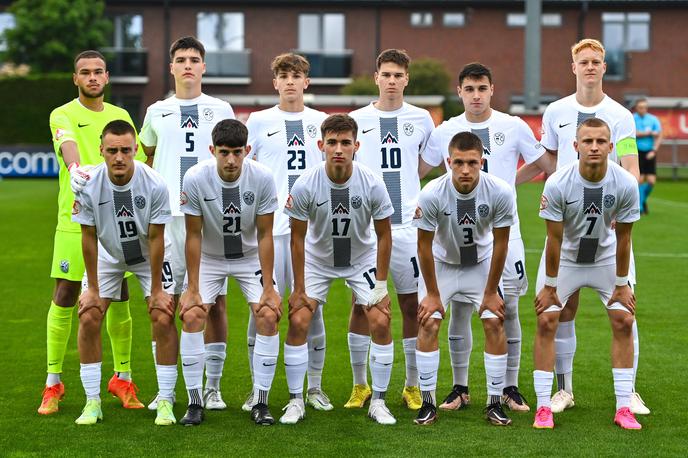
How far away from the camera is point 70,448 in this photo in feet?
19.1

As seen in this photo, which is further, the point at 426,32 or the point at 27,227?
the point at 426,32

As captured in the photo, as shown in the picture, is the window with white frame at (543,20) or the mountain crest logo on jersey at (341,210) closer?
the mountain crest logo on jersey at (341,210)

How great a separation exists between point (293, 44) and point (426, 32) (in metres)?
4.82

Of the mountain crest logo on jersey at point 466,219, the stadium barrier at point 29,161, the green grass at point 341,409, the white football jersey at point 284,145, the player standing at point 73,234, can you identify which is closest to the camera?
the green grass at point 341,409

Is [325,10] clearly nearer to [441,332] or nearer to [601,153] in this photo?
[441,332]

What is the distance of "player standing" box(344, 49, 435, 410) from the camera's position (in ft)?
22.8

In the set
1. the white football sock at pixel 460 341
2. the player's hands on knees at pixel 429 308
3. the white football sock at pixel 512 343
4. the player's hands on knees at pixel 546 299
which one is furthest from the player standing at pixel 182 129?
the player's hands on knees at pixel 546 299

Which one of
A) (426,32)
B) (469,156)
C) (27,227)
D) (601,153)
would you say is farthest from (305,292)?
(426,32)

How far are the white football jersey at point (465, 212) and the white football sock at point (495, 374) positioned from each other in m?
0.61

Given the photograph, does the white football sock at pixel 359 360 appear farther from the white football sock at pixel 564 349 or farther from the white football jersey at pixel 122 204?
the white football jersey at pixel 122 204

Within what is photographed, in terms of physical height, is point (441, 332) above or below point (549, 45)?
below

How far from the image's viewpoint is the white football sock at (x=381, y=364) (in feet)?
21.4

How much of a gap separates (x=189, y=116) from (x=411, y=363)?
85.1 inches

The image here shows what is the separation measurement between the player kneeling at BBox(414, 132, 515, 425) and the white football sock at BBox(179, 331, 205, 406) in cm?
131
